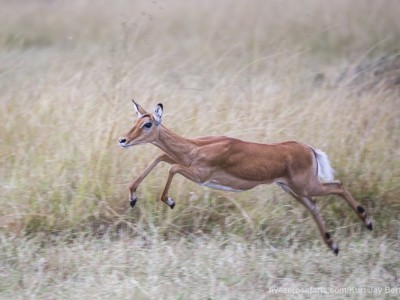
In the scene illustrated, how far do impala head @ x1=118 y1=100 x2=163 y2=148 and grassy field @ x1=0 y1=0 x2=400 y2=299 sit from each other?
0.84 metres

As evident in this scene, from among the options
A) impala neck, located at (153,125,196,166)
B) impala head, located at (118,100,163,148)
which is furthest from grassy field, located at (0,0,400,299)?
impala head, located at (118,100,163,148)

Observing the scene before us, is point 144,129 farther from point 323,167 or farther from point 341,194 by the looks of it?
point 341,194

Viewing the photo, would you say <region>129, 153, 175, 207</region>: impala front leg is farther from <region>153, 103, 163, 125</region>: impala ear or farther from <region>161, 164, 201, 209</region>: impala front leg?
<region>153, 103, 163, 125</region>: impala ear

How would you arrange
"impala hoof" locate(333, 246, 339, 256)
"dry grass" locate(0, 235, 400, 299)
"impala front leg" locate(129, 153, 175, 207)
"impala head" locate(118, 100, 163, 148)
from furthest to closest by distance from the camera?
"impala hoof" locate(333, 246, 339, 256) → "impala front leg" locate(129, 153, 175, 207) → "impala head" locate(118, 100, 163, 148) → "dry grass" locate(0, 235, 400, 299)

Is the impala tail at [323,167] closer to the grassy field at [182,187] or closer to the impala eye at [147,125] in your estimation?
the grassy field at [182,187]

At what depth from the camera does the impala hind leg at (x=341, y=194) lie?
18.6 ft

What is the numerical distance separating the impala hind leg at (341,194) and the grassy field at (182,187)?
21cm

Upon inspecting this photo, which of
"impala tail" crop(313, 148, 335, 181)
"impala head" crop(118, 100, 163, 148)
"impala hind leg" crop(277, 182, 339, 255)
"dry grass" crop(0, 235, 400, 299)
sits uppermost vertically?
"impala head" crop(118, 100, 163, 148)

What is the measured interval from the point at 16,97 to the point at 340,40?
5.34 meters

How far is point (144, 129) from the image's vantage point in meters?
5.06

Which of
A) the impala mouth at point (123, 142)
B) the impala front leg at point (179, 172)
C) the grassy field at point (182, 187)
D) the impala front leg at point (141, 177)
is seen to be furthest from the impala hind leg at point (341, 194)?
the impala mouth at point (123, 142)

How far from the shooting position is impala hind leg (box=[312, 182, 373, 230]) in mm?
5656

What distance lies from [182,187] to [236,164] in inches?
35.0

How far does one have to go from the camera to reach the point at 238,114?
283 inches
